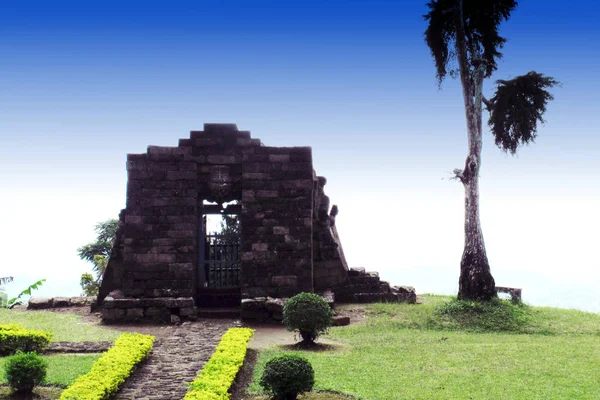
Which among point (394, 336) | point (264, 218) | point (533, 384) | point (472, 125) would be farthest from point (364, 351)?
point (472, 125)

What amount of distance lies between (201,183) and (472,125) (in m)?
9.86

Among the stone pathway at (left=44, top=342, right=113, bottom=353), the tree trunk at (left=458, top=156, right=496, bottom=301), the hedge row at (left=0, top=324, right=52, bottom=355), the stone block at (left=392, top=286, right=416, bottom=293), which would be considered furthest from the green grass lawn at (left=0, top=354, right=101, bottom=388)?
the tree trunk at (left=458, top=156, right=496, bottom=301)

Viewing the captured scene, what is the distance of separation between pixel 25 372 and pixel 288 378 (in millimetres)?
4325

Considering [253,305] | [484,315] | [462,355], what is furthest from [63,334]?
[484,315]

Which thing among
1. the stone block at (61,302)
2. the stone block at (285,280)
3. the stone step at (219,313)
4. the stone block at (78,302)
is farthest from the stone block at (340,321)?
the stone block at (61,302)

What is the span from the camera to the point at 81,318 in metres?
18.6

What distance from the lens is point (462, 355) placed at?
13.3m

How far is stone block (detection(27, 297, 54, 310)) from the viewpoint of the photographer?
20.9 m

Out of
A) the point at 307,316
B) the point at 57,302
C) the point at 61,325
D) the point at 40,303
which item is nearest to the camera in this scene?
the point at 307,316

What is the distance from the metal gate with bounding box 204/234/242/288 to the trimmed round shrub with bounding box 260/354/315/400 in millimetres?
10213

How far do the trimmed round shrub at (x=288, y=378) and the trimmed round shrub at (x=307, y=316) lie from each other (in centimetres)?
394

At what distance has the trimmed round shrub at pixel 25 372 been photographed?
32.7 feet

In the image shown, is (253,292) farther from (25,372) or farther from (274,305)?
(25,372)

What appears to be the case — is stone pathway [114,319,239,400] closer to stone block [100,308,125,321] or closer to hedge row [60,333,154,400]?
hedge row [60,333,154,400]
